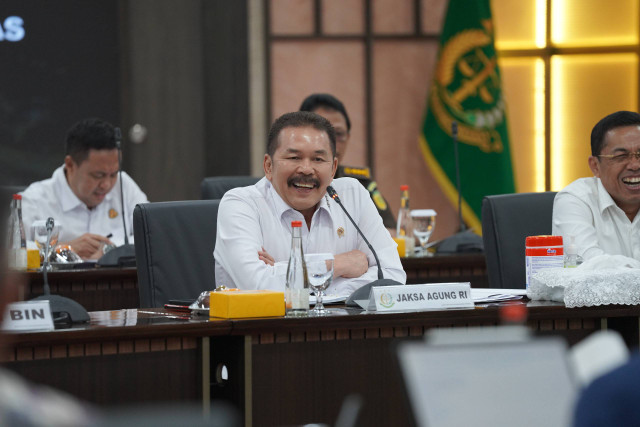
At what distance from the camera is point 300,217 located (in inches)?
116

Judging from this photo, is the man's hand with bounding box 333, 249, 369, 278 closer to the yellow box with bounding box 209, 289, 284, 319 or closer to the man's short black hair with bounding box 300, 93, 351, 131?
the yellow box with bounding box 209, 289, 284, 319

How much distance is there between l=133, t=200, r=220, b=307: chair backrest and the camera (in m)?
2.87

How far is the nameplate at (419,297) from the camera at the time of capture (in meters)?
2.24

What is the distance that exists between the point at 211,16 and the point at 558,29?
217 centimetres

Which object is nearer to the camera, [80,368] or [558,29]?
[80,368]

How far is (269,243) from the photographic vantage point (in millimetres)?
2896

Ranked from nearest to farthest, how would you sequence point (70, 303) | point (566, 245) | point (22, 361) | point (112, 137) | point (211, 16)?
point (22, 361)
point (70, 303)
point (566, 245)
point (112, 137)
point (211, 16)

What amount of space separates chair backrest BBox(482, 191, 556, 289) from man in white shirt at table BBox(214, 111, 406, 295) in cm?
30

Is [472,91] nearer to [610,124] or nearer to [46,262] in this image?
[610,124]

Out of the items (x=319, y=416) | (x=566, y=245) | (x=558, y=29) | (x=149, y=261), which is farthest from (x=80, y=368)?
(x=558, y=29)

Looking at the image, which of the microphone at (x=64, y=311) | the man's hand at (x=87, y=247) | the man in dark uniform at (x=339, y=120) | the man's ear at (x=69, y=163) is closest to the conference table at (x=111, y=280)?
the man's hand at (x=87, y=247)

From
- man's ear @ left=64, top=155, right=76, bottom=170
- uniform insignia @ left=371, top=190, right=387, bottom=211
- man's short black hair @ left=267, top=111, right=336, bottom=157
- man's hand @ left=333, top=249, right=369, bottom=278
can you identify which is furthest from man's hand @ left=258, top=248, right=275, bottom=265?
man's ear @ left=64, top=155, right=76, bottom=170

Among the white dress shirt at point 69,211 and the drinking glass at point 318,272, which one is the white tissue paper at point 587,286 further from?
the white dress shirt at point 69,211

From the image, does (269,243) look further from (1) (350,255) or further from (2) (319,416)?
(2) (319,416)
